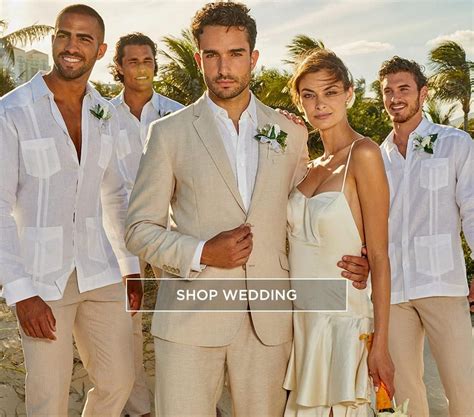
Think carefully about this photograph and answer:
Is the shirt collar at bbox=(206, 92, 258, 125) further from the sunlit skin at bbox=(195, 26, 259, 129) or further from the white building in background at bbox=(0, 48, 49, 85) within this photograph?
the white building in background at bbox=(0, 48, 49, 85)

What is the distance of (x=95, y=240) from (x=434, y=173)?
6.68 ft

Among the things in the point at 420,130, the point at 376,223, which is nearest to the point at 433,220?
the point at 420,130

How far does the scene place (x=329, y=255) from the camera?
10.9 ft

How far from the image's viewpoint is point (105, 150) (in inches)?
161

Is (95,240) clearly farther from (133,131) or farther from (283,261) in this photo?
(133,131)

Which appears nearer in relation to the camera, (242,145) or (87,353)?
(242,145)

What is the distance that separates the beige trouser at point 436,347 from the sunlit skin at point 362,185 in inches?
49.7

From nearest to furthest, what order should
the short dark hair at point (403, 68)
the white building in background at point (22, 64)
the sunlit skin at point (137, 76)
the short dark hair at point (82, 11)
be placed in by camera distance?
1. the short dark hair at point (82, 11)
2. the short dark hair at point (403, 68)
3. the sunlit skin at point (137, 76)
4. the white building in background at point (22, 64)

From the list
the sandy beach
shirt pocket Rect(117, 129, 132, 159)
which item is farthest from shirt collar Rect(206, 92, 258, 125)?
the sandy beach

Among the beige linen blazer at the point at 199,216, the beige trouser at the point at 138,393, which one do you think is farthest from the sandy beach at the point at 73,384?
the beige linen blazer at the point at 199,216

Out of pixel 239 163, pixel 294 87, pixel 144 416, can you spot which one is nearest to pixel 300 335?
pixel 239 163

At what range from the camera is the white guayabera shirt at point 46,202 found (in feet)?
12.0

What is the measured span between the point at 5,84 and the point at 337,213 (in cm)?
2195

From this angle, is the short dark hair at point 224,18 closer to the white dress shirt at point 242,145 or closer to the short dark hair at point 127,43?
the white dress shirt at point 242,145
